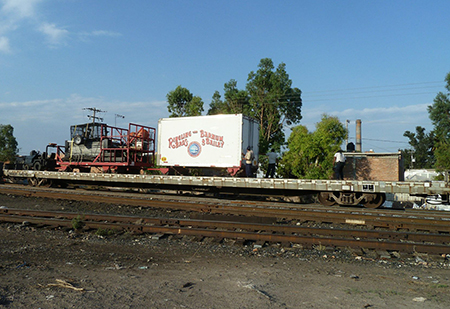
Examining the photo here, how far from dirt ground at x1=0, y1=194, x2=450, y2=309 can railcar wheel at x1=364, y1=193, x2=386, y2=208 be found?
6.14 m

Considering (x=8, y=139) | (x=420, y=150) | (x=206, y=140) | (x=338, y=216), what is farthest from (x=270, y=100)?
(x=420, y=150)

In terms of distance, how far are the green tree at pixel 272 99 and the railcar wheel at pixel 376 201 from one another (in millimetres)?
24461

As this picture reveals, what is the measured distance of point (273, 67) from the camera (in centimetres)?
3609

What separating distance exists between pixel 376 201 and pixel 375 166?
1675 cm

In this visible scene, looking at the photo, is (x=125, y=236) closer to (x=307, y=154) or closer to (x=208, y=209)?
(x=208, y=209)

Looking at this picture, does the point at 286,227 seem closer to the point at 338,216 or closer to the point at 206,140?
the point at 338,216

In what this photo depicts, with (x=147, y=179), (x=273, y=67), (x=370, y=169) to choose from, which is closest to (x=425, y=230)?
(x=147, y=179)

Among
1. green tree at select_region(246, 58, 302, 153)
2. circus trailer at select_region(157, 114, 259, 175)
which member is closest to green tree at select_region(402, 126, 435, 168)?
green tree at select_region(246, 58, 302, 153)

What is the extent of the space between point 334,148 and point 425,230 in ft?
64.5

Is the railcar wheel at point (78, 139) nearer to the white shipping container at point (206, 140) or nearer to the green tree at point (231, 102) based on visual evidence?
the white shipping container at point (206, 140)

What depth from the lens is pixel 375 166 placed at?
2650 centimetres

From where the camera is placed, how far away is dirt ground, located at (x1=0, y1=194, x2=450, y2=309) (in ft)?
11.4

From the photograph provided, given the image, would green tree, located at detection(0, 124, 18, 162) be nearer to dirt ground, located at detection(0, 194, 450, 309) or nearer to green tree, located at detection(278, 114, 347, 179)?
green tree, located at detection(278, 114, 347, 179)

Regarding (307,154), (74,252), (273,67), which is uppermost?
(273,67)
